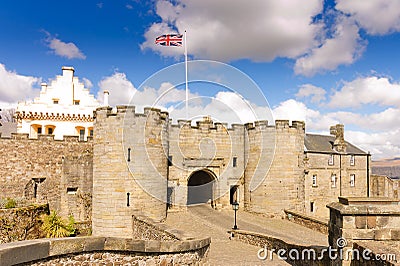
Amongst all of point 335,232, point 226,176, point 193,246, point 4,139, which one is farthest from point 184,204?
point 335,232

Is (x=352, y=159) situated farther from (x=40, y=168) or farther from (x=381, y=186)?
(x=40, y=168)

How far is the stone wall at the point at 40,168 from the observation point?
18.6 metres

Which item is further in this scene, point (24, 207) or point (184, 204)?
point (184, 204)

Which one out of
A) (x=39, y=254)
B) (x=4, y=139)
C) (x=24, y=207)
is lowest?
(x=24, y=207)

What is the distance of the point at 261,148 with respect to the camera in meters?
22.4

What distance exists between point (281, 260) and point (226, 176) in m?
11.4

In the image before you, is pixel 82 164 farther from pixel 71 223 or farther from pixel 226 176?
pixel 226 176

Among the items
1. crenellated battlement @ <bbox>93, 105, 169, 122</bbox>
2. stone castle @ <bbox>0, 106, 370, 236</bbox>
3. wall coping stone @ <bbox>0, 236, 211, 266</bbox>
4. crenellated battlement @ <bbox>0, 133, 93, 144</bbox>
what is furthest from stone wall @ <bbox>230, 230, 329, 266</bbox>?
crenellated battlement @ <bbox>0, 133, 93, 144</bbox>

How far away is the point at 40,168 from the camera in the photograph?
19438mm

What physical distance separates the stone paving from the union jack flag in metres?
10.2

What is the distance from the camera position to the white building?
25.9m

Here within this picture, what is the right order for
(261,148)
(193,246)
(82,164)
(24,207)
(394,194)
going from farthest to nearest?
(394,194) < (261,148) < (82,164) < (24,207) < (193,246)

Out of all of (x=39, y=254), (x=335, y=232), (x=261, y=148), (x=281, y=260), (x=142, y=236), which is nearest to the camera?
(x=39, y=254)

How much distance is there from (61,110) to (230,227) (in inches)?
661
